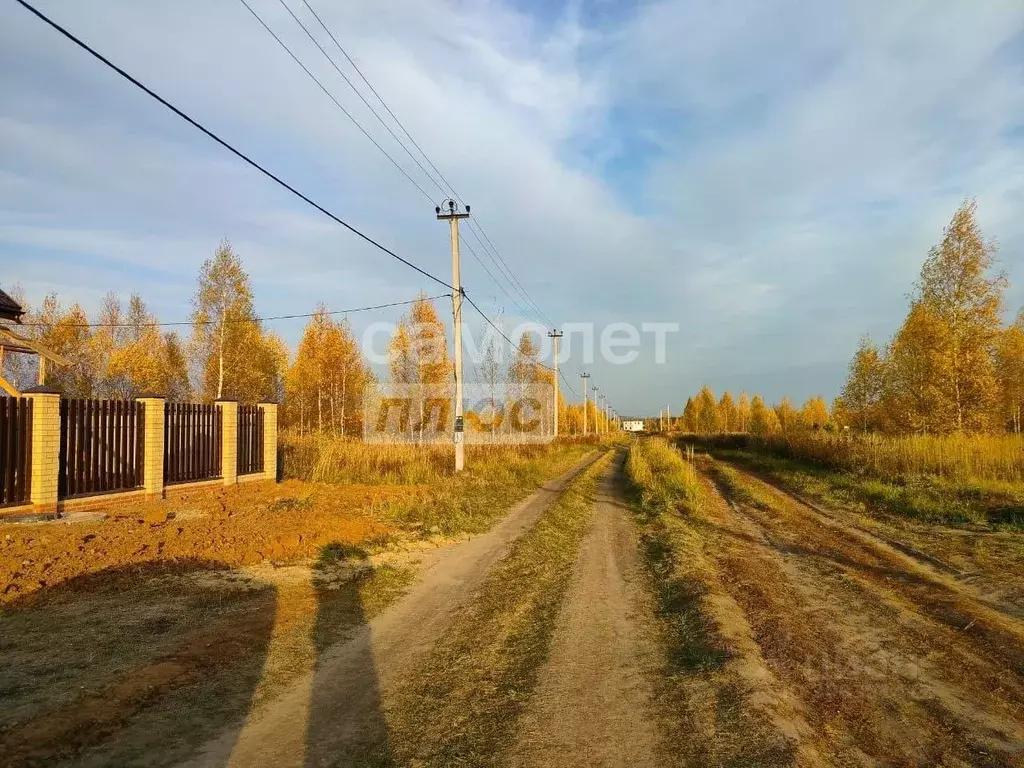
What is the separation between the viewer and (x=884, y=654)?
4.69 metres

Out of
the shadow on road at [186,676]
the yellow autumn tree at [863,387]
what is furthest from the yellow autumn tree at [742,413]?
the shadow on road at [186,676]

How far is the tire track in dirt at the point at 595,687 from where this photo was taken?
3.31 metres

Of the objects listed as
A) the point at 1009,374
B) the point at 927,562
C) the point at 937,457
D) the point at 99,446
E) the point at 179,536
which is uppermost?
the point at 1009,374

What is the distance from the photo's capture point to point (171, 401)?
13.9 metres

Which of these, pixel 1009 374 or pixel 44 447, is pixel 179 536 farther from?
pixel 1009 374

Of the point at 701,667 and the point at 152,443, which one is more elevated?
the point at 152,443

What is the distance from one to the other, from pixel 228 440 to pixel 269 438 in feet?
5.47

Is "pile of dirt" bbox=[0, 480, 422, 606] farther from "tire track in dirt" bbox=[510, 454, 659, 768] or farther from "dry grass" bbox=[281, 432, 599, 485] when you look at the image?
"dry grass" bbox=[281, 432, 599, 485]

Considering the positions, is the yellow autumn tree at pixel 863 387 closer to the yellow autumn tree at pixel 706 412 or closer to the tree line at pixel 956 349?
the tree line at pixel 956 349

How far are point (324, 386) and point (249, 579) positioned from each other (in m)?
30.1

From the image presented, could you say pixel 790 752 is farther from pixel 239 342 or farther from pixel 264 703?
pixel 239 342

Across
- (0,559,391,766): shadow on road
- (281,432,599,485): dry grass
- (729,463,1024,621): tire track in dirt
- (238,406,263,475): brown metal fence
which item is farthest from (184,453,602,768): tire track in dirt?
(281,432,599,485): dry grass

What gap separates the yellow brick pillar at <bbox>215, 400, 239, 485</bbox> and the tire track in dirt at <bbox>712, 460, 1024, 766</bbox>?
11.9 m

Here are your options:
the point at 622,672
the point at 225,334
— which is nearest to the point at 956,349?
the point at 622,672
